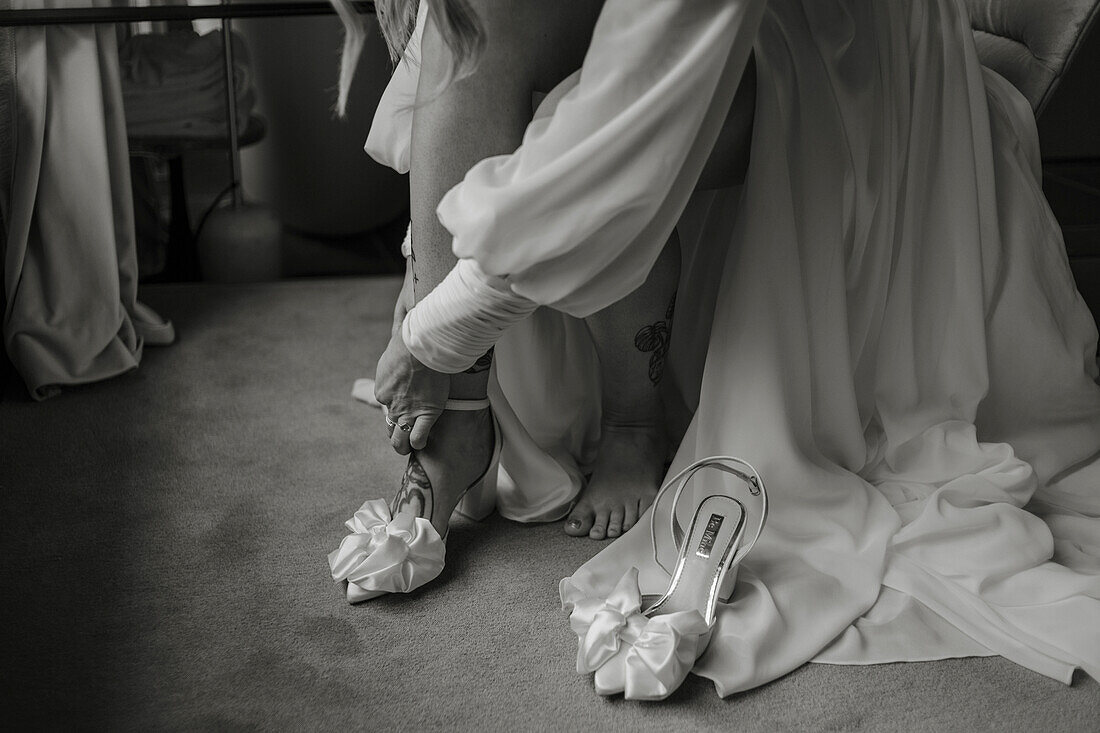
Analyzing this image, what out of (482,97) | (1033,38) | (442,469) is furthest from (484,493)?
(1033,38)

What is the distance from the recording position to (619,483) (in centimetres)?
112

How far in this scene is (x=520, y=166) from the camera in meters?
0.79

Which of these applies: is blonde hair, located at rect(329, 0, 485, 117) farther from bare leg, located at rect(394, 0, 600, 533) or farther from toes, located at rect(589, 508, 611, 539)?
toes, located at rect(589, 508, 611, 539)

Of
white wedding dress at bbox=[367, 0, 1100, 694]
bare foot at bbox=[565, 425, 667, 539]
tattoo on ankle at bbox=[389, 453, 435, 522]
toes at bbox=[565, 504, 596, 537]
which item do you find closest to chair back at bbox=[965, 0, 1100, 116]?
white wedding dress at bbox=[367, 0, 1100, 694]

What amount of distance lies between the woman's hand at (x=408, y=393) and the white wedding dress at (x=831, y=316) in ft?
0.41

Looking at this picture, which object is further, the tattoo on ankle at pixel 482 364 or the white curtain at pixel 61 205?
the white curtain at pixel 61 205

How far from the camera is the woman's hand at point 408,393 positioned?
0.96 m

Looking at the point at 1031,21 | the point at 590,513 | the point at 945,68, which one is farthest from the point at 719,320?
the point at 1031,21

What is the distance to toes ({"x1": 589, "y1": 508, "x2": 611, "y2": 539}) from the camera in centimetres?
107

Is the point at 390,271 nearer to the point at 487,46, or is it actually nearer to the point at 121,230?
the point at 121,230

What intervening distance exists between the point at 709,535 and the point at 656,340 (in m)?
0.25

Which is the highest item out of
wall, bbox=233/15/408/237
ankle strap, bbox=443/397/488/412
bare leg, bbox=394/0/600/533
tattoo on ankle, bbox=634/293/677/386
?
bare leg, bbox=394/0/600/533

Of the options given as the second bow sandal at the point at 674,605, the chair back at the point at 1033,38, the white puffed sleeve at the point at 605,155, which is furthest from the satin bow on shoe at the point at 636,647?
the chair back at the point at 1033,38

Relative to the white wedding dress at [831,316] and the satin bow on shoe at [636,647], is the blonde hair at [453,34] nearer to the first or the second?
the white wedding dress at [831,316]
